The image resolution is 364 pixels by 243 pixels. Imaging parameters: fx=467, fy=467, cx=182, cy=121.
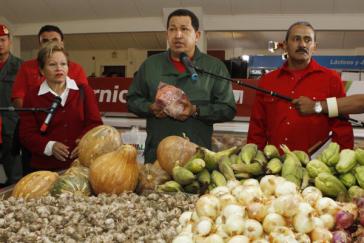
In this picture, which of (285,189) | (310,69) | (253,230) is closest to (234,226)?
(253,230)

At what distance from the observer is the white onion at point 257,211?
1.25 meters

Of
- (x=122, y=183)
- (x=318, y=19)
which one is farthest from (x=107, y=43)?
(x=122, y=183)

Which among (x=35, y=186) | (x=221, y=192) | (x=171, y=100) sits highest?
(x=171, y=100)

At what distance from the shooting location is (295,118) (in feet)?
9.39

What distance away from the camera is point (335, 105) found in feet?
8.46

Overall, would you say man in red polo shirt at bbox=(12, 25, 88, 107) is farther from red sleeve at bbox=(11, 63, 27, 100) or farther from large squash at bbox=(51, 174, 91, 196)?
large squash at bbox=(51, 174, 91, 196)

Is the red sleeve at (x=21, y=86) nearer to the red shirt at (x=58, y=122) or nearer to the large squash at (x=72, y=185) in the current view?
the red shirt at (x=58, y=122)

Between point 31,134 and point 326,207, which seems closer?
point 326,207

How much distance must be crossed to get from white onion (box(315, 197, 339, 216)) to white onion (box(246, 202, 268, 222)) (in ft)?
0.55

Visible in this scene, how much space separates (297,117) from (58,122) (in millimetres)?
1425

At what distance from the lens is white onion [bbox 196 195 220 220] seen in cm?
130

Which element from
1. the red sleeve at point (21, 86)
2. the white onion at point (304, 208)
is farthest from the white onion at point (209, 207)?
the red sleeve at point (21, 86)

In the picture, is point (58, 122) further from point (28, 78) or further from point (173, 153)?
point (173, 153)

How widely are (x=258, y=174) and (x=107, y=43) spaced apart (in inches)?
572
